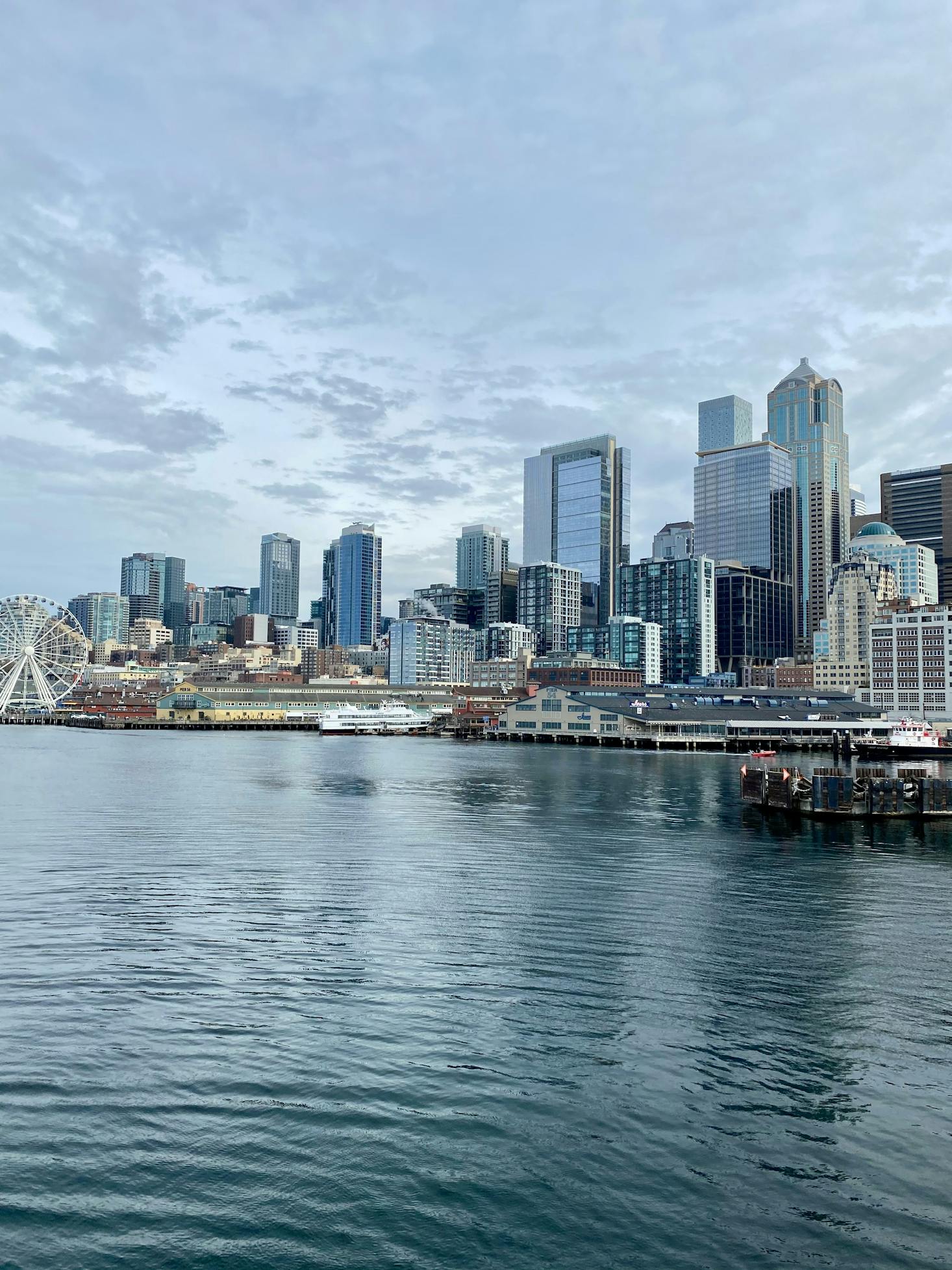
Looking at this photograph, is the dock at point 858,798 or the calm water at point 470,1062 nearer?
the calm water at point 470,1062

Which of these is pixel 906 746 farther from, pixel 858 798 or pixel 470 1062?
pixel 470 1062

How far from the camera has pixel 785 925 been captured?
112 ft

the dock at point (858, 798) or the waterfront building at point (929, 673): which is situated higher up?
the waterfront building at point (929, 673)

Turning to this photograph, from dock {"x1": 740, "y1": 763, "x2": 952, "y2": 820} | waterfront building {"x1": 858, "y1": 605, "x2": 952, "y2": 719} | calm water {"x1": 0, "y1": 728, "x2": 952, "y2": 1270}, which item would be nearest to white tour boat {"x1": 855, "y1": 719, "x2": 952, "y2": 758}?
waterfront building {"x1": 858, "y1": 605, "x2": 952, "y2": 719}

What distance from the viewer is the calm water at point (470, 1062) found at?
50.0ft

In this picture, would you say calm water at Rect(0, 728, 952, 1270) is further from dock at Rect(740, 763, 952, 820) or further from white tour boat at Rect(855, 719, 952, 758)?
white tour boat at Rect(855, 719, 952, 758)

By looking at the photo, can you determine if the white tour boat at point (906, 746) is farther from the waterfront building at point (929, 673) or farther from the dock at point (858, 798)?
the dock at point (858, 798)

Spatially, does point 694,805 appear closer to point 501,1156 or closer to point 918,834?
point 918,834

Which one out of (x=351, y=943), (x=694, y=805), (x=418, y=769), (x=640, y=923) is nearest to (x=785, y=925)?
(x=640, y=923)

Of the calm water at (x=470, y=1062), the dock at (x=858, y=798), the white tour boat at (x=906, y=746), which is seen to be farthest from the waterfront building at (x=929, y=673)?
the calm water at (x=470, y=1062)

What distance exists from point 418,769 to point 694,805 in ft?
131

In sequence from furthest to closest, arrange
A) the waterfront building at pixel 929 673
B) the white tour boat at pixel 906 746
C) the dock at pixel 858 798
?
the waterfront building at pixel 929 673, the white tour boat at pixel 906 746, the dock at pixel 858 798

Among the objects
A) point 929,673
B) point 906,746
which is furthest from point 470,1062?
point 929,673

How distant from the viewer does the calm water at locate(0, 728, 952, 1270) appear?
15227mm
